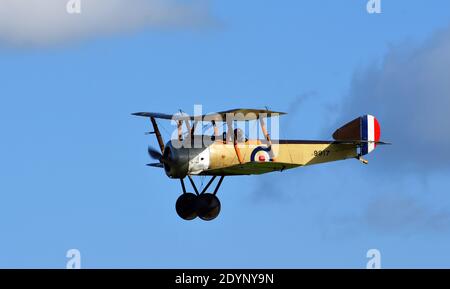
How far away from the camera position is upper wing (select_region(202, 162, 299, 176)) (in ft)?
152

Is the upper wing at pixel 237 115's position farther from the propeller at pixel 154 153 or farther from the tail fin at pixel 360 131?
the tail fin at pixel 360 131

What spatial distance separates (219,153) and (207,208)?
7.12 ft

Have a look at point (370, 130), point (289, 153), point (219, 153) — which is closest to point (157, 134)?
point (219, 153)

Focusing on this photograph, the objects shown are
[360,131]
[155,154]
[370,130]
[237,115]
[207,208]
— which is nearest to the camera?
[237,115]

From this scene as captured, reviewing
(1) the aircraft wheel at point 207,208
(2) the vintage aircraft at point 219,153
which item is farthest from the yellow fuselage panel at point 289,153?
(1) the aircraft wheel at point 207,208

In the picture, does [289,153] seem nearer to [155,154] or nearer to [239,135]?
[239,135]

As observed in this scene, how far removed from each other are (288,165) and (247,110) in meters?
2.60

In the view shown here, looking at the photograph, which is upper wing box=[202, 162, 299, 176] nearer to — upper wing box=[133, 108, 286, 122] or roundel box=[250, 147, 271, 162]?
roundel box=[250, 147, 271, 162]

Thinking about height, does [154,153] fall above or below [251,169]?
above

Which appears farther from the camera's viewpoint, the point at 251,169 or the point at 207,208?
the point at 207,208

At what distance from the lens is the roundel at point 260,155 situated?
153ft

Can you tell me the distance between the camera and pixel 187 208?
47719mm
